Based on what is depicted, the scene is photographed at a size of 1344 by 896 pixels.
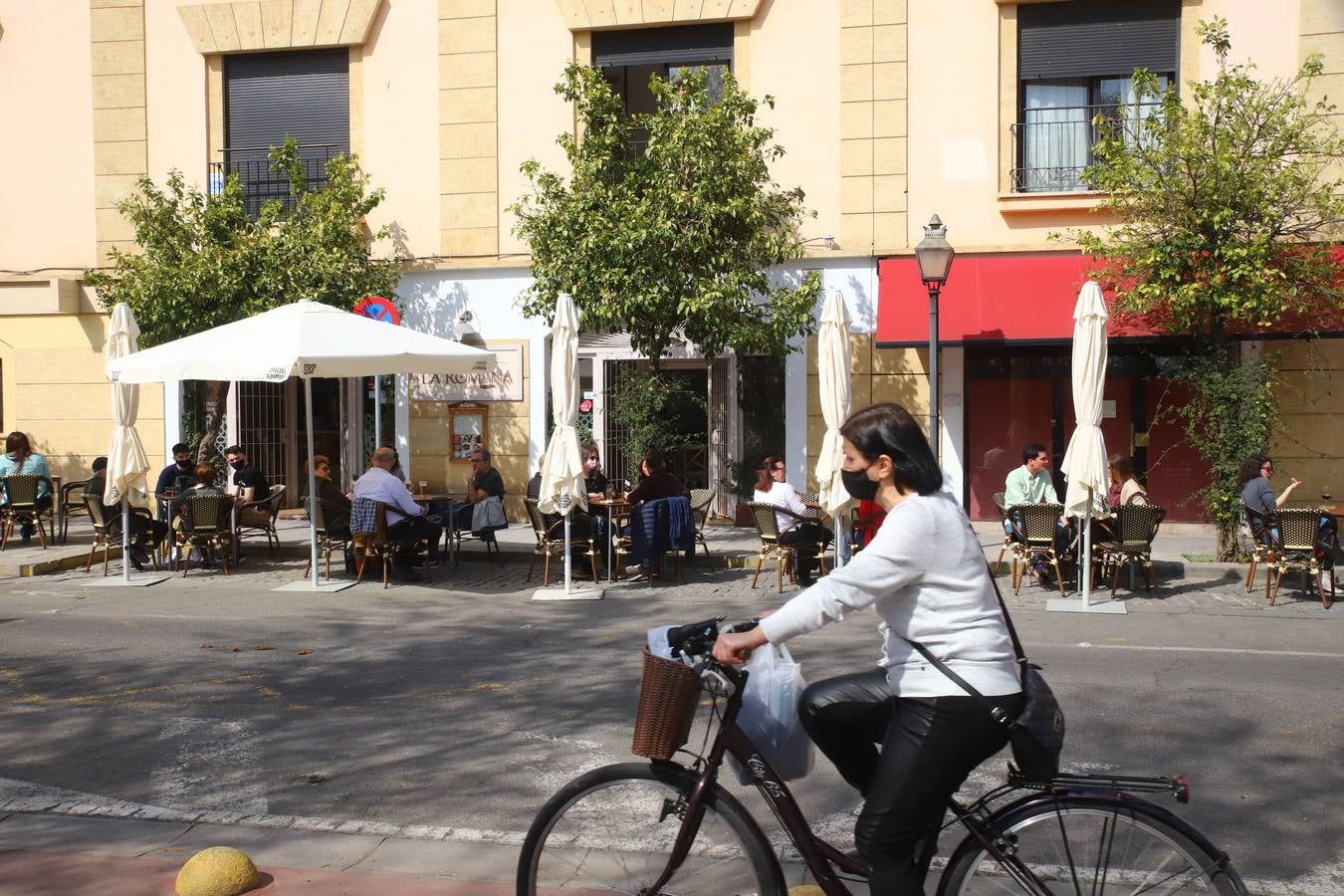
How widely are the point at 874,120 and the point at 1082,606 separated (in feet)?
26.5

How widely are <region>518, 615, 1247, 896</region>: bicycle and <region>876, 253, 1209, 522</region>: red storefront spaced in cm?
1212

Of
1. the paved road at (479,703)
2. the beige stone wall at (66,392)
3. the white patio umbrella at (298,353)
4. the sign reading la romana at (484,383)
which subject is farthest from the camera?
the beige stone wall at (66,392)

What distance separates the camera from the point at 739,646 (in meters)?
3.13

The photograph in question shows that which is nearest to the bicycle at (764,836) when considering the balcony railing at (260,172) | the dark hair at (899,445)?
the dark hair at (899,445)

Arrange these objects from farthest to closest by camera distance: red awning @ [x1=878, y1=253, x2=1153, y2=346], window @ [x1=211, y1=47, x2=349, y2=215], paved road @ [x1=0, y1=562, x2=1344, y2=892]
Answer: window @ [x1=211, y1=47, x2=349, y2=215] → red awning @ [x1=878, y1=253, x2=1153, y2=346] → paved road @ [x1=0, y1=562, x2=1344, y2=892]

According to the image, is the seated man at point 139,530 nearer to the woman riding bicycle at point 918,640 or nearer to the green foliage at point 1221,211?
the green foliage at point 1221,211

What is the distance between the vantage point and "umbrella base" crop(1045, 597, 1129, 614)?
410 inches

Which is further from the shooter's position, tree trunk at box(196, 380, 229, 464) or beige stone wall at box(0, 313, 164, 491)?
beige stone wall at box(0, 313, 164, 491)

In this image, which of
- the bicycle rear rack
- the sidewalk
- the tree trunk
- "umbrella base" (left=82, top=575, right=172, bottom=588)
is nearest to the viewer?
the bicycle rear rack

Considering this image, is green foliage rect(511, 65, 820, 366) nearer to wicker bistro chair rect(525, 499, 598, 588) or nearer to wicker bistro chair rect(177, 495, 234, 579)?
wicker bistro chair rect(525, 499, 598, 588)

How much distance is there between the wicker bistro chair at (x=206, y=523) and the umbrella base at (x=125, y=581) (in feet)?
1.17

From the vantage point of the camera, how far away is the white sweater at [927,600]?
9.91ft

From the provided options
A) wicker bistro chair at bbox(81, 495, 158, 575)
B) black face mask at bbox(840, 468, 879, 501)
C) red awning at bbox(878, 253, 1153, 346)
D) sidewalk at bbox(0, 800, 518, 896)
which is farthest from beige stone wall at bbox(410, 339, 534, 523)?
black face mask at bbox(840, 468, 879, 501)

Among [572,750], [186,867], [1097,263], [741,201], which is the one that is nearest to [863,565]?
[186,867]
